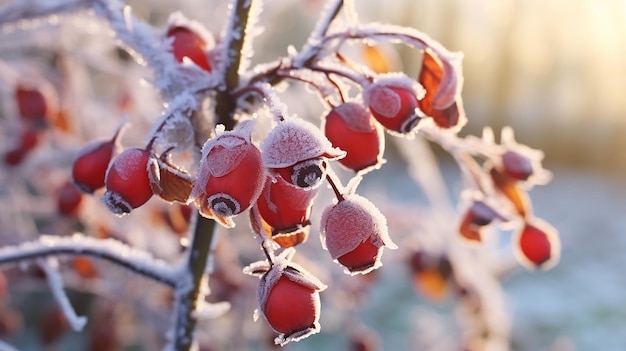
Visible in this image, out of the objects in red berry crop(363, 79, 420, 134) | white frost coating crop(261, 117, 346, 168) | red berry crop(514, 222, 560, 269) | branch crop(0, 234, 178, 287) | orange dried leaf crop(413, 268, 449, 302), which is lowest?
branch crop(0, 234, 178, 287)

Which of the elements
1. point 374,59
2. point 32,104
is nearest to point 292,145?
point 374,59

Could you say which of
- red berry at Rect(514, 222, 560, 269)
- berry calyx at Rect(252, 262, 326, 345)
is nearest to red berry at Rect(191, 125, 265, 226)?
berry calyx at Rect(252, 262, 326, 345)

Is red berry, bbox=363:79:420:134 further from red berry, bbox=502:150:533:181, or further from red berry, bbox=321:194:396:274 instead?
red berry, bbox=502:150:533:181

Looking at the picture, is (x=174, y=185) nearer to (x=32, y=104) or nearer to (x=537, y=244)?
(x=537, y=244)

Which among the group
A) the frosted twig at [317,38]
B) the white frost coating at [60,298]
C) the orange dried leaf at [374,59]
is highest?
the orange dried leaf at [374,59]

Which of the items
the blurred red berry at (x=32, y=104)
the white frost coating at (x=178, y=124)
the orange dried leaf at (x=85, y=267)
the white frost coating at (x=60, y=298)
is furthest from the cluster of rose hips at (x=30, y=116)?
the white frost coating at (x=178, y=124)

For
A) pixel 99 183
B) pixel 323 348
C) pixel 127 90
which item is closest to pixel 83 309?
pixel 127 90

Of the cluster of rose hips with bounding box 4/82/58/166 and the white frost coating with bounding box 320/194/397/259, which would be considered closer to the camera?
the white frost coating with bounding box 320/194/397/259

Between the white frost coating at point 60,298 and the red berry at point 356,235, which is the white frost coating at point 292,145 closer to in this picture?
the red berry at point 356,235
